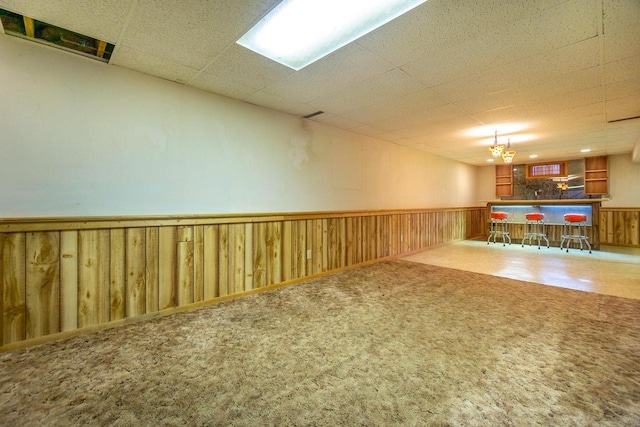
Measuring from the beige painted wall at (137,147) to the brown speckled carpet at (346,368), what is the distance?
118 cm

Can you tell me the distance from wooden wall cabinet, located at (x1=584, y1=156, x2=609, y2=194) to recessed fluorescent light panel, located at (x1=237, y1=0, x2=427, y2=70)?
27.8 ft

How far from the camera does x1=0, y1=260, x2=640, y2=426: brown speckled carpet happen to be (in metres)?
1.40

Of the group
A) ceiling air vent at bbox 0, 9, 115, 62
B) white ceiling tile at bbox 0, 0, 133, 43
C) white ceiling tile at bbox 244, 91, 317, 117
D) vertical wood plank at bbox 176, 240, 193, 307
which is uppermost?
white ceiling tile at bbox 244, 91, 317, 117

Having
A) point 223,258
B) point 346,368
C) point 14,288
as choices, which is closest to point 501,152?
point 346,368

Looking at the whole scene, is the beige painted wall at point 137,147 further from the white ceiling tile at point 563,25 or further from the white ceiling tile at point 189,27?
the white ceiling tile at point 563,25

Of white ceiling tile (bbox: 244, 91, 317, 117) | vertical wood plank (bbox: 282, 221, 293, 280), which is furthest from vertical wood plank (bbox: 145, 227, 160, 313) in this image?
white ceiling tile (bbox: 244, 91, 317, 117)

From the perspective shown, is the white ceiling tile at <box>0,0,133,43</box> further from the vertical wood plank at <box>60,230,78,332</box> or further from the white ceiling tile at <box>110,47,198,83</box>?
the vertical wood plank at <box>60,230,78,332</box>

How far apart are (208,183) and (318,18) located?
76.3 inches

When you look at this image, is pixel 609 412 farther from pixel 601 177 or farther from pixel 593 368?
pixel 601 177

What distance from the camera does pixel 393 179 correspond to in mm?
5500

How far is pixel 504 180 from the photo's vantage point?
8.59 meters

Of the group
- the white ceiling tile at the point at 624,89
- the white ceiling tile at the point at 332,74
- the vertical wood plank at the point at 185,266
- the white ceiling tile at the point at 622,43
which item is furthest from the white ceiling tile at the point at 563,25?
the vertical wood plank at the point at 185,266

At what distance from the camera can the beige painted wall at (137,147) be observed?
2.08m

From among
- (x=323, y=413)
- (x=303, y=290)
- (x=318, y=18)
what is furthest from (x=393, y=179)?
(x=323, y=413)
